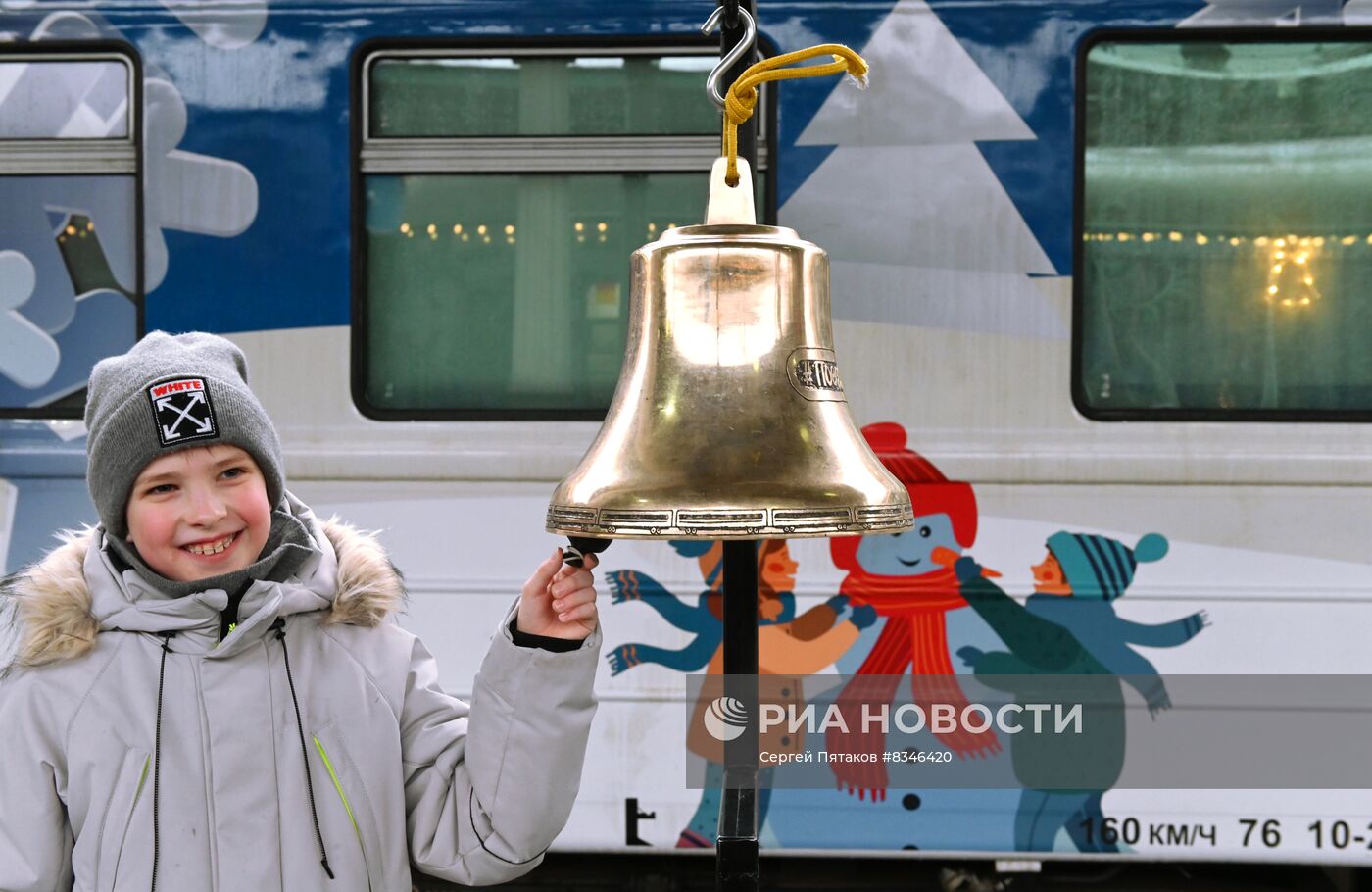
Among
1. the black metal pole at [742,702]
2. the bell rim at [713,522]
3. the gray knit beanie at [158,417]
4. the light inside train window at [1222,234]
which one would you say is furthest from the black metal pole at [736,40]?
the light inside train window at [1222,234]

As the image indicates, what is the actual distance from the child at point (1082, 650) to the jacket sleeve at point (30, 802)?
2.26 metres

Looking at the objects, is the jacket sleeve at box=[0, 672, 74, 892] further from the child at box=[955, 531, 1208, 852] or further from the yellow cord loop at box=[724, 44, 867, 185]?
the child at box=[955, 531, 1208, 852]

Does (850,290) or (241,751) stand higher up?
(850,290)

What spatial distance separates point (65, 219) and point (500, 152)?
122 cm

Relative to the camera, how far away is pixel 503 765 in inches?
60.5

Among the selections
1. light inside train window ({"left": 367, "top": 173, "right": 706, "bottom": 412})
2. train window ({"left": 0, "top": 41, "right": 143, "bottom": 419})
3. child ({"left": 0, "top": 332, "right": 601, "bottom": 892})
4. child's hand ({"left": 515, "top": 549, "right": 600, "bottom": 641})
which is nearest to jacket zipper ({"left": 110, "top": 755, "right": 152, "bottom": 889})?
child ({"left": 0, "top": 332, "right": 601, "bottom": 892})

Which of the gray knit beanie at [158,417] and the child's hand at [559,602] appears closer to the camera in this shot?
the child's hand at [559,602]

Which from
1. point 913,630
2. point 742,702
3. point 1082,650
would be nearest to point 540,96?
point 913,630

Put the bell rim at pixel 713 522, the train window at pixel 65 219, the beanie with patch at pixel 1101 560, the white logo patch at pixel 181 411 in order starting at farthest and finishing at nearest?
1. the train window at pixel 65 219
2. the beanie with patch at pixel 1101 560
3. the white logo patch at pixel 181 411
4. the bell rim at pixel 713 522

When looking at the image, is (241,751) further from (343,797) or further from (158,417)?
(158,417)

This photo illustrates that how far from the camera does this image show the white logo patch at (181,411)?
1.55 meters

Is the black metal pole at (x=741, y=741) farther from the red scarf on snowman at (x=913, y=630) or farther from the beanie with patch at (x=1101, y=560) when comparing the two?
the beanie with patch at (x=1101, y=560)

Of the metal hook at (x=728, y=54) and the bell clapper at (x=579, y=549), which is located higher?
the metal hook at (x=728, y=54)

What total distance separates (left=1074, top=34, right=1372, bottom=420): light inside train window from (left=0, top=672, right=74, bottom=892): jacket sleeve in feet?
8.37
